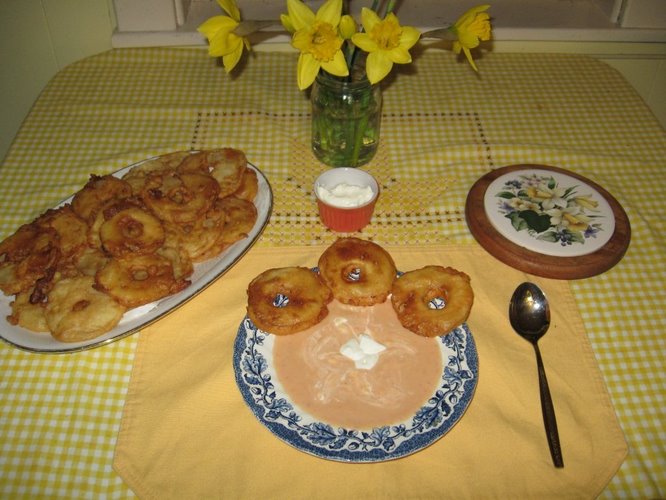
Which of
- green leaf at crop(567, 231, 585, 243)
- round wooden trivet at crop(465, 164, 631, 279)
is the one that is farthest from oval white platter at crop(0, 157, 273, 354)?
green leaf at crop(567, 231, 585, 243)

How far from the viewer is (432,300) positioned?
4.32 feet

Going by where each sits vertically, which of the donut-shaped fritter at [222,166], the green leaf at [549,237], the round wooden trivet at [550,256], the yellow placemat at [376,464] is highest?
the donut-shaped fritter at [222,166]

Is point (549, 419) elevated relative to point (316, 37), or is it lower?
lower

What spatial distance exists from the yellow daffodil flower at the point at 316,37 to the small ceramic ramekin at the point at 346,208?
1.03ft

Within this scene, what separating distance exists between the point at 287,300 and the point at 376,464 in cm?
41

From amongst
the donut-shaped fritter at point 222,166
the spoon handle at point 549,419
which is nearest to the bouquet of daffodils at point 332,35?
the donut-shaped fritter at point 222,166

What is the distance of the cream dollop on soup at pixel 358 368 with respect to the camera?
1156mm

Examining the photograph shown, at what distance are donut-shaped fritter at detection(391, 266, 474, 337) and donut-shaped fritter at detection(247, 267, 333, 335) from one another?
18 centimetres

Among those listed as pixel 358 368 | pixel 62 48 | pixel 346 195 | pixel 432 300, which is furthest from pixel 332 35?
pixel 62 48

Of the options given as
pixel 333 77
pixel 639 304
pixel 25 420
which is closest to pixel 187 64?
pixel 333 77

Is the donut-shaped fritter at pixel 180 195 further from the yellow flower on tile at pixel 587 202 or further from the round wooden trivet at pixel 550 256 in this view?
the yellow flower on tile at pixel 587 202

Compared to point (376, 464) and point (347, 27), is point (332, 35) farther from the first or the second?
point (376, 464)

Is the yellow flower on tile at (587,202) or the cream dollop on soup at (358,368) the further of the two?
the yellow flower on tile at (587,202)

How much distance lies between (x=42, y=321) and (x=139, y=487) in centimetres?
45
